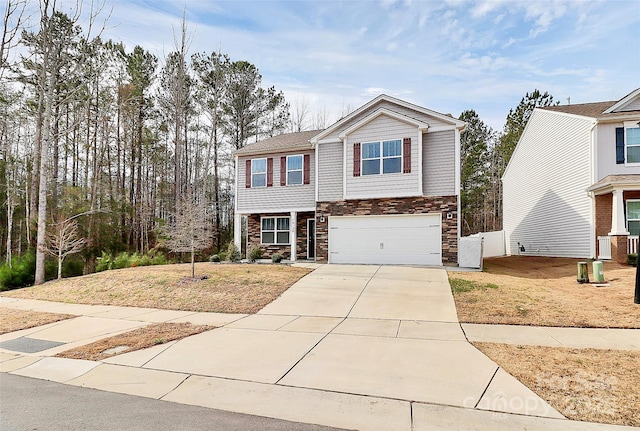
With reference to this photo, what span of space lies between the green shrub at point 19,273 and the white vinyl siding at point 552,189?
2434 cm

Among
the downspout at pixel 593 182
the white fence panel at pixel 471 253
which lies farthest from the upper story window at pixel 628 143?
the white fence panel at pixel 471 253

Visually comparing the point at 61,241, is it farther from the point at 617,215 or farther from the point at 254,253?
the point at 617,215

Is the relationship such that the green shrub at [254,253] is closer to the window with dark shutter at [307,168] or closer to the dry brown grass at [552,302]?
the window with dark shutter at [307,168]

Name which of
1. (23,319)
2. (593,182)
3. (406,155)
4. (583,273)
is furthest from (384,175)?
(23,319)

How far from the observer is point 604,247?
14414 mm

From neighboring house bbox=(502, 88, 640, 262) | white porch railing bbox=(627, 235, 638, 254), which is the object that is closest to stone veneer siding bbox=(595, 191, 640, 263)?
neighboring house bbox=(502, 88, 640, 262)

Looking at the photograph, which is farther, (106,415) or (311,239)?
(311,239)

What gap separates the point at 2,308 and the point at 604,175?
21611 mm

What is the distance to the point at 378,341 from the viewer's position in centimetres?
617

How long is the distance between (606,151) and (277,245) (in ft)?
49.6

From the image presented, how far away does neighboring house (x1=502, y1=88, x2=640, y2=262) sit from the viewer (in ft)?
46.3

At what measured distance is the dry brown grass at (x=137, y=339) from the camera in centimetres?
593

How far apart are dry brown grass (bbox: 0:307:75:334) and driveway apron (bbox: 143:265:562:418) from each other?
14.3 ft

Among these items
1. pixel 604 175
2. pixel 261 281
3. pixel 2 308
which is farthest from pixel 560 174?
pixel 2 308
